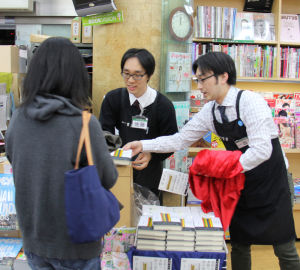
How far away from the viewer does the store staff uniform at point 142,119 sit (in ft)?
7.16

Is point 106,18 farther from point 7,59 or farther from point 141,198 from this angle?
point 141,198

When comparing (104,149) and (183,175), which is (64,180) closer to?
(104,149)

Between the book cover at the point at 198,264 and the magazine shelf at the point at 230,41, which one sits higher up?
the magazine shelf at the point at 230,41

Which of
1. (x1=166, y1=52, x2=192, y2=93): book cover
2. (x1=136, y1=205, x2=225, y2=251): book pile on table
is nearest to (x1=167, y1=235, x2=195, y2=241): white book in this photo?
(x1=136, y1=205, x2=225, y2=251): book pile on table

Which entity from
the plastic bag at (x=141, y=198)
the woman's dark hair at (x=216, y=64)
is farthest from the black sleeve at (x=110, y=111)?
the woman's dark hair at (x=216, y=64)

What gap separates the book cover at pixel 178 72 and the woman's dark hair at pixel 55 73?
1.74 metres

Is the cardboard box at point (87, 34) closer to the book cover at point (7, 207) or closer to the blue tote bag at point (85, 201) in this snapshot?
the book cover at point (7, 207)

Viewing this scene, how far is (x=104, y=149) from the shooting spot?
1.11 meters

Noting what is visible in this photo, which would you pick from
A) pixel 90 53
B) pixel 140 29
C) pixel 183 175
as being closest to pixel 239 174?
pixel 183 175

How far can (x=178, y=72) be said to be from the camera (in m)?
2.83

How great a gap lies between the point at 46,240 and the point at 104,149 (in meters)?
0.33

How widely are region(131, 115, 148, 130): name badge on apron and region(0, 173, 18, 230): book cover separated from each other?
2.57ft

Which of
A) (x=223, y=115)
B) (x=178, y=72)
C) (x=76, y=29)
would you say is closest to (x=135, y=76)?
(x=223, y=115)

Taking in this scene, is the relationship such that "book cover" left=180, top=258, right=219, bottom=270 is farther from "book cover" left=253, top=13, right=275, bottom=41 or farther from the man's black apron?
"book cover" left=253, top=13, right=275, bottom=41
